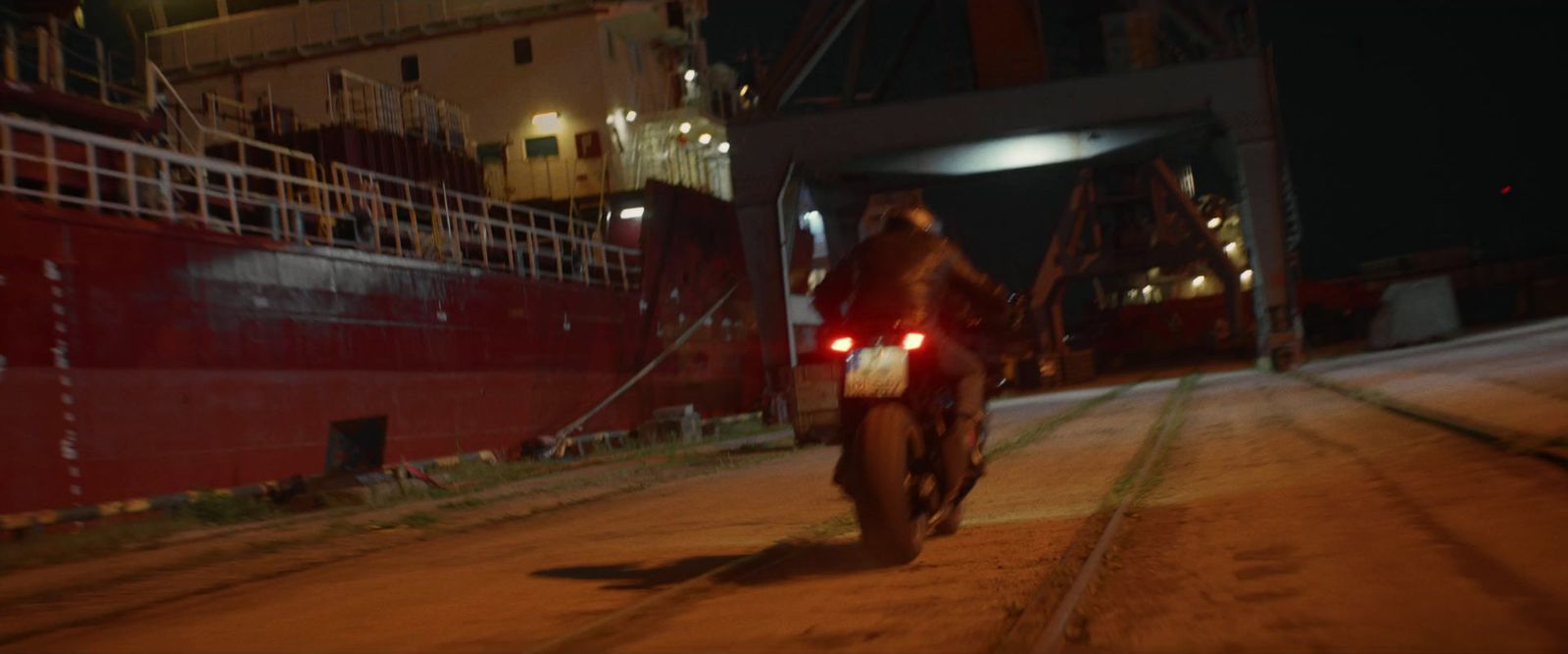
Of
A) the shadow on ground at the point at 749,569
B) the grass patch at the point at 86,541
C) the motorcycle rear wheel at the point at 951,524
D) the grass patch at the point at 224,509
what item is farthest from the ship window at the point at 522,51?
the motorcycle rear wheel at the point at 951,524

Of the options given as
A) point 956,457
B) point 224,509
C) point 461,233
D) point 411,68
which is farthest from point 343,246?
point 411,68

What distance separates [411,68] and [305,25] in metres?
3.08

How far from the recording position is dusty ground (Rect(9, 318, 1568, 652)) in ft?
14.6

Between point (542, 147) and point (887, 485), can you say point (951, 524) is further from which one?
point (542, 147)

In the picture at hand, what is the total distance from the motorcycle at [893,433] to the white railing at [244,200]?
416 inches

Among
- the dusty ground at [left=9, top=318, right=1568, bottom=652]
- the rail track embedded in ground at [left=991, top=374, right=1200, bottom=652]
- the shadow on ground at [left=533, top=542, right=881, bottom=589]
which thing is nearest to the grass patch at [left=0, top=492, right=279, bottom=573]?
the dusty ground at [left=9, top=318, right=1568, bottom=652]

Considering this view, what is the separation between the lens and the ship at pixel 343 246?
13711 millimetres

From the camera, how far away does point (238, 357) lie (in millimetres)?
15477

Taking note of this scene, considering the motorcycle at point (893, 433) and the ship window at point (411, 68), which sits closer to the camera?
the motorcycle at point (893, 433)

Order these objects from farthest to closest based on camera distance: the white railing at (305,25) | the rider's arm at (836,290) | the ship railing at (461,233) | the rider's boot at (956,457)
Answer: the white railing at (305,25) < the ship railing at (461,233) < the rider's arm at (836,290) < the rider's boot at (956,457)

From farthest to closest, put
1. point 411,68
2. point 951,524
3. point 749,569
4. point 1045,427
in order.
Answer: point 411,68 < point 1045,427 < point 951,524 < point 749,569

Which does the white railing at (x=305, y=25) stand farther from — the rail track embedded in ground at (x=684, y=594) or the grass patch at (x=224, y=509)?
the rail track embedded in ground at (x=684, y=594)

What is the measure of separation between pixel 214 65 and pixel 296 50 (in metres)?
2.38

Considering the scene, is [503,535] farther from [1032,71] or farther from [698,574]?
[1032,71]
